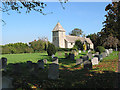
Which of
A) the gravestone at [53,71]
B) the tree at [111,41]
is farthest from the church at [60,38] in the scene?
the gravestone at [53,71]

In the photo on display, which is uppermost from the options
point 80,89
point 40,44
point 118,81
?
point 40,44

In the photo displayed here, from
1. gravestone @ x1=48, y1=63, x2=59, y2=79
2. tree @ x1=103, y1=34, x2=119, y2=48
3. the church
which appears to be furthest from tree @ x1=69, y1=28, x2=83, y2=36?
gravestone @ x1=48, y1=63, x2=59, y2=79

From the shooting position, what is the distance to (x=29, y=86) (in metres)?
→ 5.58

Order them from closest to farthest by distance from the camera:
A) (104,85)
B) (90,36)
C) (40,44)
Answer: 1. (104,85)
2. (40,44)
3. (90,36)

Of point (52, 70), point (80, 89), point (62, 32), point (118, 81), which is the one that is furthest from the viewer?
point (62, 32)

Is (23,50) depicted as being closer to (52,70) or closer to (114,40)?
(114,40)

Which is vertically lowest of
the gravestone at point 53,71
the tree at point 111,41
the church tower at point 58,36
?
the gravestone at point 53,71

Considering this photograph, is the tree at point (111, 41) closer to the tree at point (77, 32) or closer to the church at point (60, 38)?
the church at point (60, 38)

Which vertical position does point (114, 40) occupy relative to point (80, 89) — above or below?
above

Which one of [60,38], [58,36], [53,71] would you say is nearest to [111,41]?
[60,38]

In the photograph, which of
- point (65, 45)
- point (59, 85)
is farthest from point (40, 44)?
point (59, 85)

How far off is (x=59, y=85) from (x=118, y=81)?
93.0 inches

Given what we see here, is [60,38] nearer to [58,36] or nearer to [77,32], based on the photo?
[58,36]

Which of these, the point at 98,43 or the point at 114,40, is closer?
the point at 114,40
